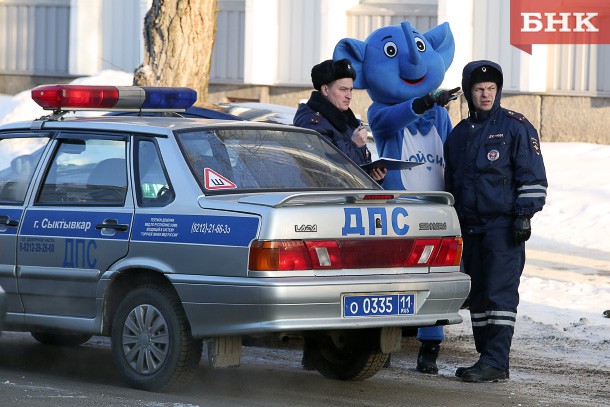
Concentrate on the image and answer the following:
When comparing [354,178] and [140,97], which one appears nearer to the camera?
[354,178]

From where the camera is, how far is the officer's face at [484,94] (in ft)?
27.2

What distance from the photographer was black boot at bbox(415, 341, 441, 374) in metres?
8.54

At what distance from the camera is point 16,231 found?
7.96 meters

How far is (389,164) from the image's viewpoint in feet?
27.1

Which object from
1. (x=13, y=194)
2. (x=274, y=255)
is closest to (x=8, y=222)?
(x=13, y=194)

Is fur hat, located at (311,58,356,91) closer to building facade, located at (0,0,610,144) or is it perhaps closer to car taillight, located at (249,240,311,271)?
car taillight, located at (249,240,311,271)

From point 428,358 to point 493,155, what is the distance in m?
1.28

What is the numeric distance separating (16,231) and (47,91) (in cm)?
92

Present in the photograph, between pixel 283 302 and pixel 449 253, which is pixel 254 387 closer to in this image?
pixel 283 302

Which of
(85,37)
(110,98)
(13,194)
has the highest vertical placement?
(85,37)

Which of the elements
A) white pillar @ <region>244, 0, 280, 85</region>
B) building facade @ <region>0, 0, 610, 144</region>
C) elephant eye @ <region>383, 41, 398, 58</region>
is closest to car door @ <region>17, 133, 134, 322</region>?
elephant eye @ <region>383, 41, 398, 58</region>

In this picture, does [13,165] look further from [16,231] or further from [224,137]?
[224,137]

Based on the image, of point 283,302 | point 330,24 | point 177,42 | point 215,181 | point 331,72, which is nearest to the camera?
point 283,302

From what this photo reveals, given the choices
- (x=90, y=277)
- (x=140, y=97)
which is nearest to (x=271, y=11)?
(x=140, y=97)
